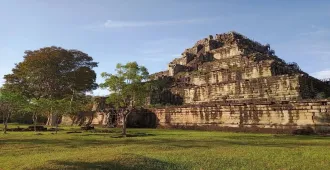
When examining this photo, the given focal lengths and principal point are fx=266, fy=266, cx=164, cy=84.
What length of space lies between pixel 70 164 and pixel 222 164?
5.06 meters

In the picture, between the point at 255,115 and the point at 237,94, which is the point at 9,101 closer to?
the point at 255,115

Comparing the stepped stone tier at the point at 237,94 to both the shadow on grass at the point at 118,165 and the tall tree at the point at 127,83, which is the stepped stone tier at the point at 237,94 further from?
the shadow on grass at the point at 118,165

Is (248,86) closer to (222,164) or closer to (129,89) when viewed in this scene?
(129,89)

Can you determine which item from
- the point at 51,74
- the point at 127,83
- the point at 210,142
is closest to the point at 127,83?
the point at 127,83

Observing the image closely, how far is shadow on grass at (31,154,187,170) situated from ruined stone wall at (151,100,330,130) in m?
14.1

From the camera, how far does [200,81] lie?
3584cm

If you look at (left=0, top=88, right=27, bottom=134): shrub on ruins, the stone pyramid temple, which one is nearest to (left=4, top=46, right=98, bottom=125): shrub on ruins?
(left=0, top=88, right=27, bottom=134): shrub on ruins

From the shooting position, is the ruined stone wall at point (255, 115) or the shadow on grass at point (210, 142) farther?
the ruined stone wall at point (255, 115)

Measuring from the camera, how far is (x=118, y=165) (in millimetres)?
8812

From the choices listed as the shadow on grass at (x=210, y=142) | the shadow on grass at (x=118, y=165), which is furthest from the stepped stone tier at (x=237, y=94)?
the shadow on grass at (x=118, y=165)

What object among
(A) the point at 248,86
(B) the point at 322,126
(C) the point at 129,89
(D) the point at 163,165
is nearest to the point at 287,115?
(B) the point at 322,126

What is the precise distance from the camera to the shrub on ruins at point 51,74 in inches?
1572

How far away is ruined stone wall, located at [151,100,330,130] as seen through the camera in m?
18.7

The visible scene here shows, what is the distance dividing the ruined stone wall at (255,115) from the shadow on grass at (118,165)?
556 inches
